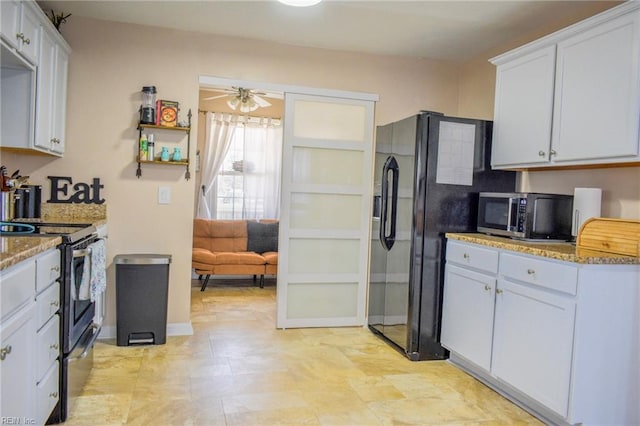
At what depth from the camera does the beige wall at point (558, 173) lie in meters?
2.55

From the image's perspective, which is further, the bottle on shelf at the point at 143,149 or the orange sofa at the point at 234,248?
the orange sofa at the point at 234,248

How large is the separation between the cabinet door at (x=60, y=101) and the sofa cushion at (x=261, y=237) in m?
2.81

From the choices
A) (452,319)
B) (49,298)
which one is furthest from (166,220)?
(452,319)

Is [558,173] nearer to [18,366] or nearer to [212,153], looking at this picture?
[18,366]

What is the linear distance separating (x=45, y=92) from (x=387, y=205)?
8.20ft

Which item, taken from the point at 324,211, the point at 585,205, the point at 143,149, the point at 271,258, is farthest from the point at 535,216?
the point at 271,258

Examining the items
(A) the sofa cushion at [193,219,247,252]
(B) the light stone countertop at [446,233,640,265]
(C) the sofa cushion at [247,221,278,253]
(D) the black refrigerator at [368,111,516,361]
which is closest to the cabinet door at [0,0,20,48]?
(D) the black refrigerator at [368,111,516,361]

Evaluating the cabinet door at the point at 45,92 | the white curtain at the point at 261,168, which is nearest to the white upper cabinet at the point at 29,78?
the cabinet door at the point at 45,92

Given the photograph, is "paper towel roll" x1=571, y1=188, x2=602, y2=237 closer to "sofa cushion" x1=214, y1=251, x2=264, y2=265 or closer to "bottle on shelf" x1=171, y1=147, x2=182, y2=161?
"bottle on shelf" x1=171, y1=147, x2=182, y2=161

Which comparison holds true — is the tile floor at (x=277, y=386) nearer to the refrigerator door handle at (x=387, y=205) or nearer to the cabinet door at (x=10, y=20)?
the refrigerator door handle at (x=387, y=205)

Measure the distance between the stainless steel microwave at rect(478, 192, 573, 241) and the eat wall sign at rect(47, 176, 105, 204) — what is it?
288 cm

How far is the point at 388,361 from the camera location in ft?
10.4

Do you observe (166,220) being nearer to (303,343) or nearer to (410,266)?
(303,343)

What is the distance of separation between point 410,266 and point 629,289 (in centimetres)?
136
